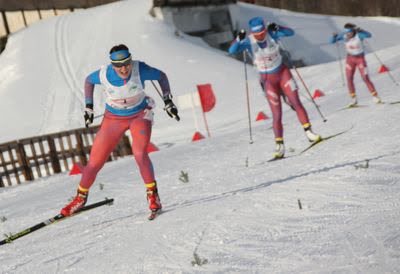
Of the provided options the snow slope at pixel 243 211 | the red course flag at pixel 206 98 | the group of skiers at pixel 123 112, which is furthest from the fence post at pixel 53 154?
the group of skiers at pixel 123 112

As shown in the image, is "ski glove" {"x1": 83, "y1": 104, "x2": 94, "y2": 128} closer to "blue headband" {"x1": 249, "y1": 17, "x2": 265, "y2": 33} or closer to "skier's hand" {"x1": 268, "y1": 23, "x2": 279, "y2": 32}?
"blue headband" {"x1": 249, "y1": 17, "x2": 265, "y2": 33}

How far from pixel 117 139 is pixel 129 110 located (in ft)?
1.22

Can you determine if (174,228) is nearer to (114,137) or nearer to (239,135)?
(114,137)

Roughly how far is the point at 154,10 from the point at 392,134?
66.2ft

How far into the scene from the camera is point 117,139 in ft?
20.2

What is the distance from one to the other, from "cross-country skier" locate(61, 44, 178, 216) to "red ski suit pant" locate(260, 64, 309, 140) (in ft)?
9.29

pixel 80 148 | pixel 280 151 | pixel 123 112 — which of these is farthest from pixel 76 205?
pixel 80 148

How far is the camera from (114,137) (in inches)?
240

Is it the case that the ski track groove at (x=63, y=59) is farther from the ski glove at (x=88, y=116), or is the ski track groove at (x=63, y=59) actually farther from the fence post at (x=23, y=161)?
the ski glove at (x=88, y=116)

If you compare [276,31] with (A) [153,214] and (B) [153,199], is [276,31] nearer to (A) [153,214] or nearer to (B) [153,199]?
(B) [153,199]

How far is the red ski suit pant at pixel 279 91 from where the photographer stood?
331 inches

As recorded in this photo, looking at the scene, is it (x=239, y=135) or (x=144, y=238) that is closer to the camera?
(x=144, y=238)

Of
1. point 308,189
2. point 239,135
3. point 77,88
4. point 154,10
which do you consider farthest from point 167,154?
point 154,10

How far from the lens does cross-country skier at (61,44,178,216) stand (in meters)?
5.85
